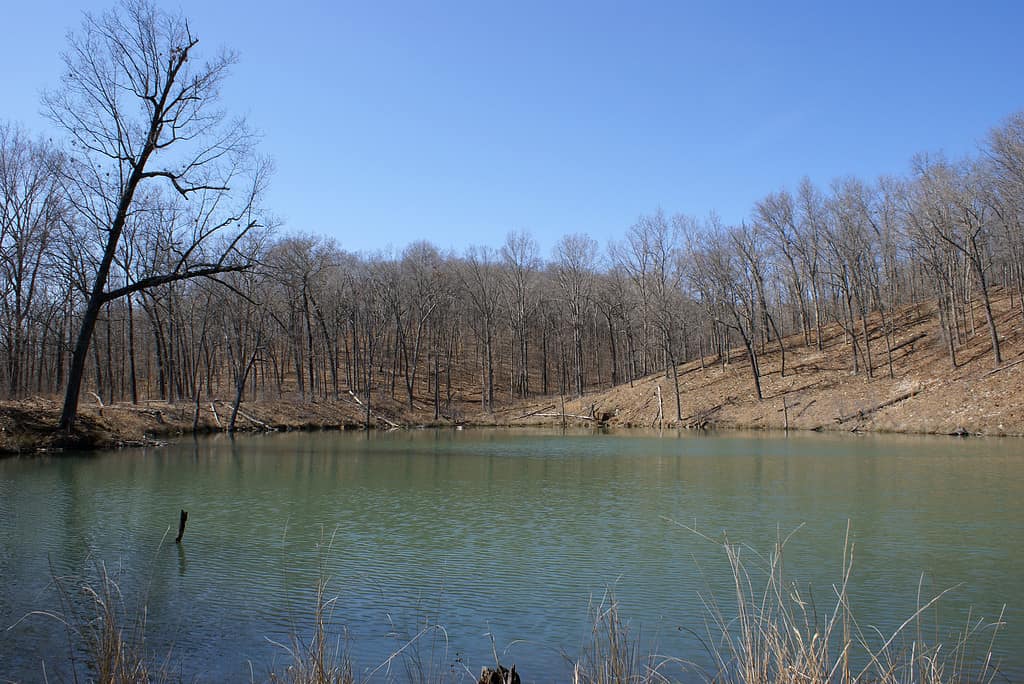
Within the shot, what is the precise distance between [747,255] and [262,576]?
1783 inches

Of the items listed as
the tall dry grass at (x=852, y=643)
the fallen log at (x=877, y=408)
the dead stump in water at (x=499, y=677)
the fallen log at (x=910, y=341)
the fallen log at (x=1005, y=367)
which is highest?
the fallen log at (x=910, y=341)

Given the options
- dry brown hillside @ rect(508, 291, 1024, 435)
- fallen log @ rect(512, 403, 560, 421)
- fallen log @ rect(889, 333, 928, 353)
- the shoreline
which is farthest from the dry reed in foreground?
fallen log @ rect(512, 403, 560, 421)

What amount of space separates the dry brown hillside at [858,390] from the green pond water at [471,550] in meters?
10.6

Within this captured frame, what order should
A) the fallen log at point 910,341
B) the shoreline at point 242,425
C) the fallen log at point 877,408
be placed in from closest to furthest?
the shoreline at point 242,425
the fallen log at point 877,408
the fallen log at point 910,341

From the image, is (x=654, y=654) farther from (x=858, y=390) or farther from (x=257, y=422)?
(x=257, y=422)

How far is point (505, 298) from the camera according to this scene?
229 feet

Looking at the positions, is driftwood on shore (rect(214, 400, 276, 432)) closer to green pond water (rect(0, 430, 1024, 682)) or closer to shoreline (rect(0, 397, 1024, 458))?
shoreline (rect(0, 397, 1024, 458))

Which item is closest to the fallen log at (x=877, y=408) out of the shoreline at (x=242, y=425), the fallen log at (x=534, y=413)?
the shoreline at (x=242, y=425)

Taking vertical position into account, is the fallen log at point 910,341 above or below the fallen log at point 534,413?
above

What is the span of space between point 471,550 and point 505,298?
5890cm

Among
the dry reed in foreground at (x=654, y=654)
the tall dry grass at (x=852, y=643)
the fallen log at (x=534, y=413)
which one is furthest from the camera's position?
the fallen log at (x=534, y=413)

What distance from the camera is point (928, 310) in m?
51.1

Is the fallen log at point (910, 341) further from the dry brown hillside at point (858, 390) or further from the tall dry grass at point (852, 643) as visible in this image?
the tall dry grass at point (852, 643)

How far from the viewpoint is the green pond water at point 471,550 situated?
288 inches
